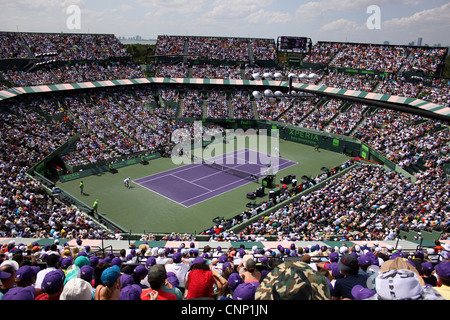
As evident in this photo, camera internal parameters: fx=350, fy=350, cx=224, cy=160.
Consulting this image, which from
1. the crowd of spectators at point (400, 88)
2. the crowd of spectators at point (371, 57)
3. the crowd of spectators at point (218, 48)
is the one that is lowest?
the crowd of spectators at point (400, 88)

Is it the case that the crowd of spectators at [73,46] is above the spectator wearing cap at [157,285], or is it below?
above

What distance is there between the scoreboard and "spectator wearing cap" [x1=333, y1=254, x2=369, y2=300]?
60.8 m

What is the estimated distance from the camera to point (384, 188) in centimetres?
2709

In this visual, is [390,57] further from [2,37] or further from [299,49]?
[2,37]

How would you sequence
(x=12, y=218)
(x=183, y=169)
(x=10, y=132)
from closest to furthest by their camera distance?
(x=12, y=218)
(x=10, y=132)
(x=183, y=169)

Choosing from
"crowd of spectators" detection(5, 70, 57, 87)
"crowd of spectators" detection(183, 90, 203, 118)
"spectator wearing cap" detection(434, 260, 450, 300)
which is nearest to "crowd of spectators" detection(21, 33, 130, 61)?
"crowd of spectators" detection(5, 70, 57, 87)

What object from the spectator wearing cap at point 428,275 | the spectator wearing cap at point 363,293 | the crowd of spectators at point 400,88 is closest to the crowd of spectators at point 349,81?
the crowd of spectators at point 400,88

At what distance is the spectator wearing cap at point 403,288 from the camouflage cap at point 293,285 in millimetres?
662

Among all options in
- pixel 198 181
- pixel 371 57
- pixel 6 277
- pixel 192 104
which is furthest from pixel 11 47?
pixel 371 57

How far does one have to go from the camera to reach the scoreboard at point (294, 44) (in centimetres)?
6166

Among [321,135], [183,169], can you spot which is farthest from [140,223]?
[321,135]

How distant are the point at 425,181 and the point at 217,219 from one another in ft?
53.3

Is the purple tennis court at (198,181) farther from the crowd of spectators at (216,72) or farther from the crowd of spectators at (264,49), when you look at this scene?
the crowd of spectators at (264,49)

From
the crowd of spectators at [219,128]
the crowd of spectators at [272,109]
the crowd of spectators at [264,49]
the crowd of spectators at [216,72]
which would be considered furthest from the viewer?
the crowd of spectators at [264,49]
